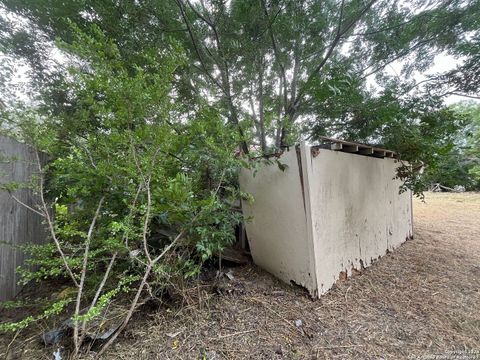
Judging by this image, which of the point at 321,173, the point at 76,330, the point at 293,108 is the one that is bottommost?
the point at 76,330

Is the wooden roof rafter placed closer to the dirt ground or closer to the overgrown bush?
the overgrown bush

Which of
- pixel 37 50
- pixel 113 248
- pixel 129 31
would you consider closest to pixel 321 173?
pixel 113 248

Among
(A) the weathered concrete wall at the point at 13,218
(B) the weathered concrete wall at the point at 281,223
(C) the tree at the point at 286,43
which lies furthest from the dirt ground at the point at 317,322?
(C) the tree at the point at 286,43

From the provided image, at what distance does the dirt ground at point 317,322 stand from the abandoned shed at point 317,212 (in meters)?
0.24

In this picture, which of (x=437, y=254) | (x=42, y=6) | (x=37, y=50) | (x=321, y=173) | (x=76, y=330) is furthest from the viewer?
(x=437, y=254)

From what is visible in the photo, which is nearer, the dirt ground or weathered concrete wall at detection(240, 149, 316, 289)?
the dirt ground

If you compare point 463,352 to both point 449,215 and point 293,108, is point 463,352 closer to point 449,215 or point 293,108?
point 293,108

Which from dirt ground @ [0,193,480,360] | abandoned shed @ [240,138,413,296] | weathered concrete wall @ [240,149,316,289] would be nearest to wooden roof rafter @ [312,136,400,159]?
abandoned shed @ [240,138,413,296]

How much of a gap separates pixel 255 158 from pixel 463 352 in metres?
2.37

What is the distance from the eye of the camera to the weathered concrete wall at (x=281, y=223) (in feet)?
7.49

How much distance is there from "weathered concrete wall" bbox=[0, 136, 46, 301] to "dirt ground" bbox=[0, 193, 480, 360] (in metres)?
0.84

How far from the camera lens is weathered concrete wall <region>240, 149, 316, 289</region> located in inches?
89.9

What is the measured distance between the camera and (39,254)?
5.48ft

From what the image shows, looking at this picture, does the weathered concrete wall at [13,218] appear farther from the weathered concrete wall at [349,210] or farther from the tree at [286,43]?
the weathered concrete wall at [349,210]
